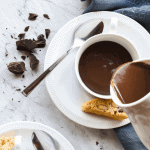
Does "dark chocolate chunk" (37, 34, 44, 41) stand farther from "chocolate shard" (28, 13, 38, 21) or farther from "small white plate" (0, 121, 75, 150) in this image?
"small white plate" (0, 121, 75, 150)

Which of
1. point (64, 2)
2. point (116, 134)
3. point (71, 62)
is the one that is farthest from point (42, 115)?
point (64, 2)

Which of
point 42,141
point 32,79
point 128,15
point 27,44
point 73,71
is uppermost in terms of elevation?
point 128,15

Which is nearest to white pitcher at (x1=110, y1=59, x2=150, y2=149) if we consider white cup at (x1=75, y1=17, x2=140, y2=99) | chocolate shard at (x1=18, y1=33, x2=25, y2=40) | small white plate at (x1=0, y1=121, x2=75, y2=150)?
white cup at (x1=75, y1=17, x2=140, y2=99)

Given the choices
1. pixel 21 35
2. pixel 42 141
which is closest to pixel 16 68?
pixel 21 35

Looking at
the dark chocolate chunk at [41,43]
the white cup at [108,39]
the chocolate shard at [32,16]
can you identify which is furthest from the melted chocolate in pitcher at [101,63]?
the chocolate shard at [32,16]

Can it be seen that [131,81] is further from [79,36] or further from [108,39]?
[79,36]
